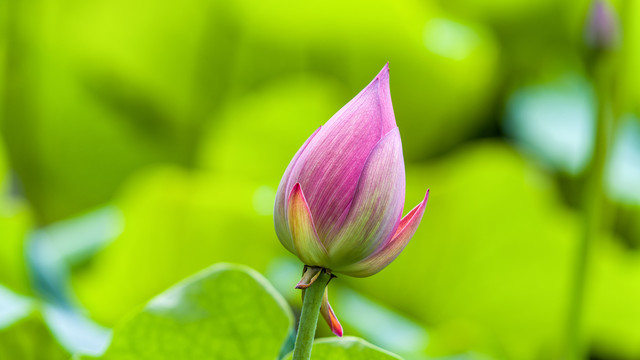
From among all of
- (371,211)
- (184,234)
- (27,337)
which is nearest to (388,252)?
(371,211)

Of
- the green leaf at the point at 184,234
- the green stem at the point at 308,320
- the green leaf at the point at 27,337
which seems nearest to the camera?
the green stem at the point at 308,320

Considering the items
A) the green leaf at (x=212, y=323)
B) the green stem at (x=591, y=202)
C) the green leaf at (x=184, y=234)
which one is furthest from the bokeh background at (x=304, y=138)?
the green leaf at (x=212, y=323)

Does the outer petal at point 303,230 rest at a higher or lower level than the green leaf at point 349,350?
higher

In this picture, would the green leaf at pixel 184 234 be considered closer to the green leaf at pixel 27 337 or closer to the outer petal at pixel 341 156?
the green leaf at pixel 27 337

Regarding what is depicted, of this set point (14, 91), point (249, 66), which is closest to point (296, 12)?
point (249, 66)

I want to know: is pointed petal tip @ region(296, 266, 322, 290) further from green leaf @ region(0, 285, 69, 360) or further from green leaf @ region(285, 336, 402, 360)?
green leaf @ region(0, 285, 69, 360)

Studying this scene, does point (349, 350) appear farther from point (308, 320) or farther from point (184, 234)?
point (184, 234)
